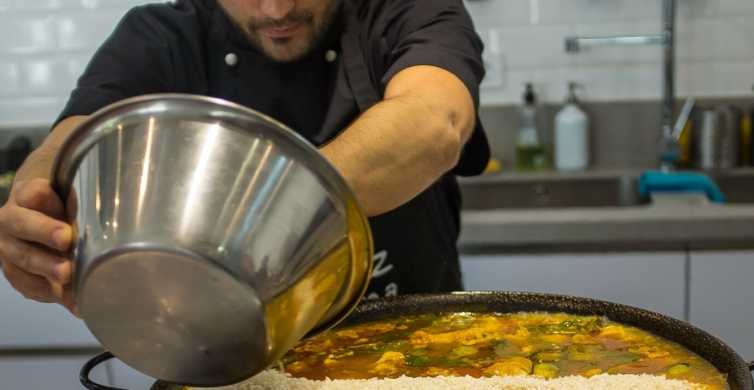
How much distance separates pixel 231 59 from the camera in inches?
67.6

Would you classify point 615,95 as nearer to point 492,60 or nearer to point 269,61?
point 492,60

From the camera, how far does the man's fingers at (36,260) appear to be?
91 cm

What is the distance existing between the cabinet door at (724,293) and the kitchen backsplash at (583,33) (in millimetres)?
820

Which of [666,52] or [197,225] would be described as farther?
[666,52]

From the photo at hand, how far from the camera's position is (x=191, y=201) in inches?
31.4

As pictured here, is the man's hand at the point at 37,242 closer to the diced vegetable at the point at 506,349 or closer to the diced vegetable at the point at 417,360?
the diced vegetable at the point at 417,360

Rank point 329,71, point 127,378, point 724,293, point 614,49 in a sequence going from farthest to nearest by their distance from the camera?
point 614,49 < point 127,378 < point 724,293 < point 329,71

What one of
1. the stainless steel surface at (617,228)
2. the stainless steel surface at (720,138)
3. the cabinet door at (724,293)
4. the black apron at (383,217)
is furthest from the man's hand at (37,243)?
the stainless steel surface at (720,138)

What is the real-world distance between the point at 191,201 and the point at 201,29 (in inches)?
39.7

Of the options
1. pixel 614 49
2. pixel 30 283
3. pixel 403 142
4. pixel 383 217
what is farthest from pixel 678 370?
pixel 614 49

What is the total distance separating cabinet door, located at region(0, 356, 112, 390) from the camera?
257 cm

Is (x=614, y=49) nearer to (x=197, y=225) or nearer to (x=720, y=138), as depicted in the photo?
(x=720, y=138)

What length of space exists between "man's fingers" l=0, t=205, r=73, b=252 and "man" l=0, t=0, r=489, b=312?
13.6 inches

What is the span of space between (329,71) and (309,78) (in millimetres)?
40
